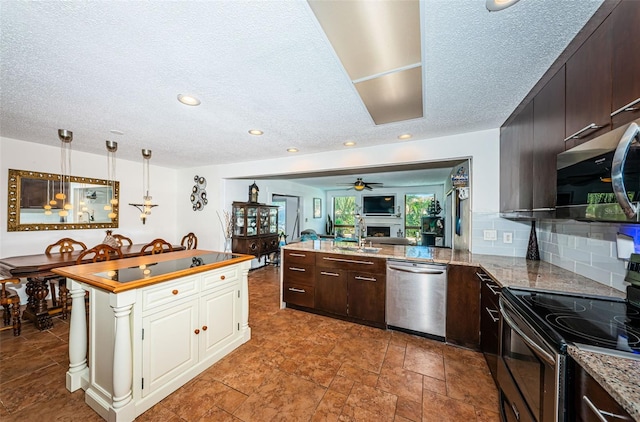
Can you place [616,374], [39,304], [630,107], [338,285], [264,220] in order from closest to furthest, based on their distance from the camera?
[616,374], [630,107], [39,304], [338,285], [264,220]

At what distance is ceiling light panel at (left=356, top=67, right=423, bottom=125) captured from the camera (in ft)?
5.41

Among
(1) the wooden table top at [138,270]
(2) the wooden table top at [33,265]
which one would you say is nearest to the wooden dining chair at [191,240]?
(2) the wooden table top at [33,265]

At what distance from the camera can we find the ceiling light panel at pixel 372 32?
3.47 feet

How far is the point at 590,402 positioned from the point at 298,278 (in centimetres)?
280

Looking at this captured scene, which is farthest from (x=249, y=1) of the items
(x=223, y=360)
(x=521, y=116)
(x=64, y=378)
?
(x=64, y=378)

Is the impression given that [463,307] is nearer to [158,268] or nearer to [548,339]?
[548,339]

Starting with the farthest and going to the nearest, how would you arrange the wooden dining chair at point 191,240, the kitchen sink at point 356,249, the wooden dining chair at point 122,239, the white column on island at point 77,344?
the wooden dining chair at point 191,240 < the wooden dining chair at point 122,239 < the kitchen sink at point 356,249 < the white column on island at point 77,344

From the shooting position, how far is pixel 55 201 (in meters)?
3.45

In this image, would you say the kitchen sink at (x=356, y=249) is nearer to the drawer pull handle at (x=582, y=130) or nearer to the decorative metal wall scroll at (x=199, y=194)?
the drawer pull handle at (x=582, y=130)

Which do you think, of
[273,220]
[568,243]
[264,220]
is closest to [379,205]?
[273,220]

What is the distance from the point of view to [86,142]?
322 cm

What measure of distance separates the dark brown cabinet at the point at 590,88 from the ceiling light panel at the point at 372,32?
0.78 m

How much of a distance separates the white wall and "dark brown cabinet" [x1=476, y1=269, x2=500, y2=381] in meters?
5.60

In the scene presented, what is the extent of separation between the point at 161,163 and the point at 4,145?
183 centimetres
